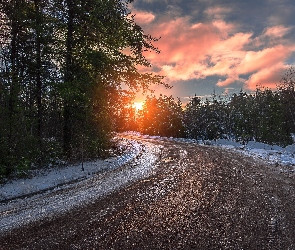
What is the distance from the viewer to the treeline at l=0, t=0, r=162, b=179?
529 inches

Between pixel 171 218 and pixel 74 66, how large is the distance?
1187cm

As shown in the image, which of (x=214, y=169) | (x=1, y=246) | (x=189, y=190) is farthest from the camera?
(x=214, y=169)

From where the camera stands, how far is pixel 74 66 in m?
15.2

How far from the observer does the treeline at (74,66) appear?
44.1 feet

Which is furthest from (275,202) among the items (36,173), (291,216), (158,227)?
(36,173)

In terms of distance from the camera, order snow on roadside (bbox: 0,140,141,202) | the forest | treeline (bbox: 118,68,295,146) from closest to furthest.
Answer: snow on roadside (bbox: 0,140,141,202)
the forest
treeline (bbox: 118,68,295,146)

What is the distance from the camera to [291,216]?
546 centimetres

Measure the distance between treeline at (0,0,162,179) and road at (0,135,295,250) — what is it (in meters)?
6.50

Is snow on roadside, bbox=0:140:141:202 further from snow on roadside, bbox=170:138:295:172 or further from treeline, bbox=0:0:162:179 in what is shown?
snow on roadside, bbox=170:138:295:172

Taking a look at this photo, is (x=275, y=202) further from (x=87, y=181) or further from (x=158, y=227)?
(x=87, y=181)

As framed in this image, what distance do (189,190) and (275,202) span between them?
7.09 feet

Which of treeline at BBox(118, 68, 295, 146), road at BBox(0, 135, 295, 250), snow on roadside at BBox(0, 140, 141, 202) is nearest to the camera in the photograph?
road at BBox(0, 135, 295, 250)

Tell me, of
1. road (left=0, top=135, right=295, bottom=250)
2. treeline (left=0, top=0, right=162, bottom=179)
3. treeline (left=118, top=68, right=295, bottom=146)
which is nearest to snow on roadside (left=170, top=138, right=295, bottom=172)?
road (left=0, top=135, right=295, bottom=250)

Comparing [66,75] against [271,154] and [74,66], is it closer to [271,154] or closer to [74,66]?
[74,66]
